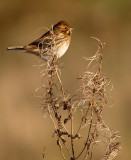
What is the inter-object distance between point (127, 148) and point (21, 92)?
3403 mm

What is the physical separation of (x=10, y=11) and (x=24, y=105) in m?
4.54

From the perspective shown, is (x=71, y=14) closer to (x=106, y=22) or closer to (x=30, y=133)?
(x=106, y=22)

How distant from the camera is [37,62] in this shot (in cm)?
1401

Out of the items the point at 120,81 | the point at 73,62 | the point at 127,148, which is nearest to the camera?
the point at 127,148

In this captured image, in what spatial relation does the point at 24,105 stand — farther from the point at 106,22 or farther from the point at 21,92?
the point at 106,22

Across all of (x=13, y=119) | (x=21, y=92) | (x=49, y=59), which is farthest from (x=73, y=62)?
(x=49, y=59)

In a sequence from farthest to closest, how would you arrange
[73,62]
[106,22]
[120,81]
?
1. [106,22]
2. [73,62]
3. [120,81]

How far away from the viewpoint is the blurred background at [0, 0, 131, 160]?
11.3 meters

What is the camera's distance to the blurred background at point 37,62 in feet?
37.1

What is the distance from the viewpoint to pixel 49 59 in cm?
485

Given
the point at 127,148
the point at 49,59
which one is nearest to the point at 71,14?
the point at 127,148

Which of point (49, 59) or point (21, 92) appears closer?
point (49, 59)

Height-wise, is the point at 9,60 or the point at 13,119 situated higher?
the point at 9,60

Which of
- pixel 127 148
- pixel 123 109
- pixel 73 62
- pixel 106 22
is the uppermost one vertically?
pixel 106 22
